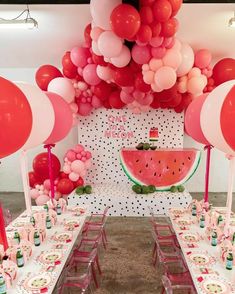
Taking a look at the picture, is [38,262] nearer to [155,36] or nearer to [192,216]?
[192,216]

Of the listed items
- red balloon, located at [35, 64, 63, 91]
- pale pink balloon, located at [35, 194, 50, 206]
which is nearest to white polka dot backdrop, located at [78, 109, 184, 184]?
red balloon, located at [35, 64, 63, 91]

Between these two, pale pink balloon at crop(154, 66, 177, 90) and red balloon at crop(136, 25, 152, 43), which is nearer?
red balloon at crop(136, 25, 152, 43)

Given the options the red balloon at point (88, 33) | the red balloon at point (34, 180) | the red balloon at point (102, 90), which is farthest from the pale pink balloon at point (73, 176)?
the red balloon at point (88, 33)

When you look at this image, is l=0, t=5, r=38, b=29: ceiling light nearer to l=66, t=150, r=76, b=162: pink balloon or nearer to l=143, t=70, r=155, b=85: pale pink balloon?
l=143, t=70, r=155, b=85: pale pink balloon

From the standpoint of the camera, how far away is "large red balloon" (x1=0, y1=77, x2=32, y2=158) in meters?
2.33

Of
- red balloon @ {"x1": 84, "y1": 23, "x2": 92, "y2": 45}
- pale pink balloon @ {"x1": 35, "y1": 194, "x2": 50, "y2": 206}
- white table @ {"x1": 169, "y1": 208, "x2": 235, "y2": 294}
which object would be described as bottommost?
pale pink balloon @ {"x1": 35, "y1": 194, "x2": 50, "y2": 206}

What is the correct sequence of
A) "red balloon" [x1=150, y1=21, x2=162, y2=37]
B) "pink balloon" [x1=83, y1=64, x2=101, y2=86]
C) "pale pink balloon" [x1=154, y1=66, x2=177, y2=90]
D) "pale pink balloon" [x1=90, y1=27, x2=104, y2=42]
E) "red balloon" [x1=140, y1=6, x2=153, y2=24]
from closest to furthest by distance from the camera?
"red balloon" [x1=140, y1=6, x2=153, y2=24] < "red balloon" [x1=150, y1=21, x2=162, y2=37] < "pale pink balloon" [x1=90, y1=27, x2=104, y2=42] < "pale pink balloon" [x1=154, y1=66, x2=177, y2=90] < "pink balloon" [x1=83, y1=64, x2=101, y2=86]

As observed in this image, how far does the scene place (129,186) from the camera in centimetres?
693

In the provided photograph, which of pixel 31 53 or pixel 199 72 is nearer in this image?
pixel 199 72

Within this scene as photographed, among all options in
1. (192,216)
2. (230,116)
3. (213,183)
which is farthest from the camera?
(213,183)

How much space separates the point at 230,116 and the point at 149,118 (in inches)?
178

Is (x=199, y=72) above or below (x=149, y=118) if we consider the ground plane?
above

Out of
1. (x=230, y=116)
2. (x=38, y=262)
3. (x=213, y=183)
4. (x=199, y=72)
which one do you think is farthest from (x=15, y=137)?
(x=213, y=183)

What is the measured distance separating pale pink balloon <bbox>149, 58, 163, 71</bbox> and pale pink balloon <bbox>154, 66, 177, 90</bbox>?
0.06 metres
